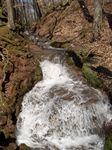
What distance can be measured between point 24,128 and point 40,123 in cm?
74

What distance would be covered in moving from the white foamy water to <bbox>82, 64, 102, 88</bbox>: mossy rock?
1.07ft

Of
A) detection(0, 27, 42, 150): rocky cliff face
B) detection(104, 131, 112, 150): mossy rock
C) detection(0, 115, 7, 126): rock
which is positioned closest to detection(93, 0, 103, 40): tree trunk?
detection(0, 27, 42, 150): rocky cliff face

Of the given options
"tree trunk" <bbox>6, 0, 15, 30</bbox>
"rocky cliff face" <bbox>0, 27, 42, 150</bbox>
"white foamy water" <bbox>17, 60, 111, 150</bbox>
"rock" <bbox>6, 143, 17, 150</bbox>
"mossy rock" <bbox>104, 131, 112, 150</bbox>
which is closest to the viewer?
"mossy rock" <bbox>104, 131, 112, 150</bbox>

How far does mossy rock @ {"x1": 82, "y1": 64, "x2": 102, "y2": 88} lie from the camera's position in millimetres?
16016

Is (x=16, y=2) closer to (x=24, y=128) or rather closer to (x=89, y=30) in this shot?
(x=89, y=30)

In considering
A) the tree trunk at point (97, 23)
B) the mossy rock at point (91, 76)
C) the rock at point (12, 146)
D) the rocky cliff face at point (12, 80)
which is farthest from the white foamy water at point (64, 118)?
the tree trunk at point (97, 23)

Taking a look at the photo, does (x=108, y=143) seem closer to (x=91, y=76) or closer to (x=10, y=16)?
(x=91, y=76)

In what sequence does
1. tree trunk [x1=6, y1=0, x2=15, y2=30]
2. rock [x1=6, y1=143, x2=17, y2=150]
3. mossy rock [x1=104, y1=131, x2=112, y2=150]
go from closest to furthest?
mossy rock [x1=104, y1=131, x2=112, y2=150], rock [x1=6, y1=143, x2=17, y2=150], tree trunk [x1=6, y1=0, x2=15, y2=30]

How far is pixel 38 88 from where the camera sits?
16.8 meters

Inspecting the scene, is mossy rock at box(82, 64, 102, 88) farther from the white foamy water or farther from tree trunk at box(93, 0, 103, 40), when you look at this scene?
tree trunk at box(93, 0, 103, 40)

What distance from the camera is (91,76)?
1631 cm

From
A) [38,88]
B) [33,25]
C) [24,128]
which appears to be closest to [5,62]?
[38,88]

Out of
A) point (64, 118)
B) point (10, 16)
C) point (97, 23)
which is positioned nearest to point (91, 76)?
point (64, 118)

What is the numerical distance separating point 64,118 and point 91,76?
2.44 metres
